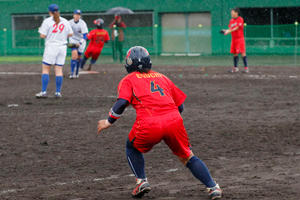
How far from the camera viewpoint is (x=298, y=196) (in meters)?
5.39

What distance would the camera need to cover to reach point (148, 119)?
5312 millimetres

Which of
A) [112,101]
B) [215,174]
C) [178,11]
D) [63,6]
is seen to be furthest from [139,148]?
[63,6]

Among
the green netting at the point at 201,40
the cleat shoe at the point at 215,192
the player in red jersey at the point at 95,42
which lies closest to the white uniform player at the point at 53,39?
the player in red jersey at the point at 95,42

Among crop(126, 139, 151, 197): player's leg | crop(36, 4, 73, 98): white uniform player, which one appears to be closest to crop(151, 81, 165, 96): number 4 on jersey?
crop(126, 139, 151, 197): player's leg

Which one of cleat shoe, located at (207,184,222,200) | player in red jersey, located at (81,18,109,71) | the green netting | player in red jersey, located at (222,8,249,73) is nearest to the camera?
cleat shoe, located at (207,184,222,200)

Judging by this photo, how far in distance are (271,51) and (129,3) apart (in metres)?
12.0

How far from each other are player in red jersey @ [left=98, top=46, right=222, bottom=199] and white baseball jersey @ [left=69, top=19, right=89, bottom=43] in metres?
13.5

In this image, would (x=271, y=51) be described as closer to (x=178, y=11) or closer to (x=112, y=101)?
(x=178, y=11)

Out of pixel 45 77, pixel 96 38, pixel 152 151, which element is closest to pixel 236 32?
pixel 96 38

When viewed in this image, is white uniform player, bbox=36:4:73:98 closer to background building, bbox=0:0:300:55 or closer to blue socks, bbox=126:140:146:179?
blue socks, bbox=126:140:146:179

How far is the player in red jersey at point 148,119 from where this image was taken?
5.31 meters

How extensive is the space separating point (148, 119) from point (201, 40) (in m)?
22.8

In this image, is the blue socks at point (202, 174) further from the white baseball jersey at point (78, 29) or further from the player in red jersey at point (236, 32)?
the player in red jersey at point (236, 32)

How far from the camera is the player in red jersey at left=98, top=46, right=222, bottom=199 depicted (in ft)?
17.4
